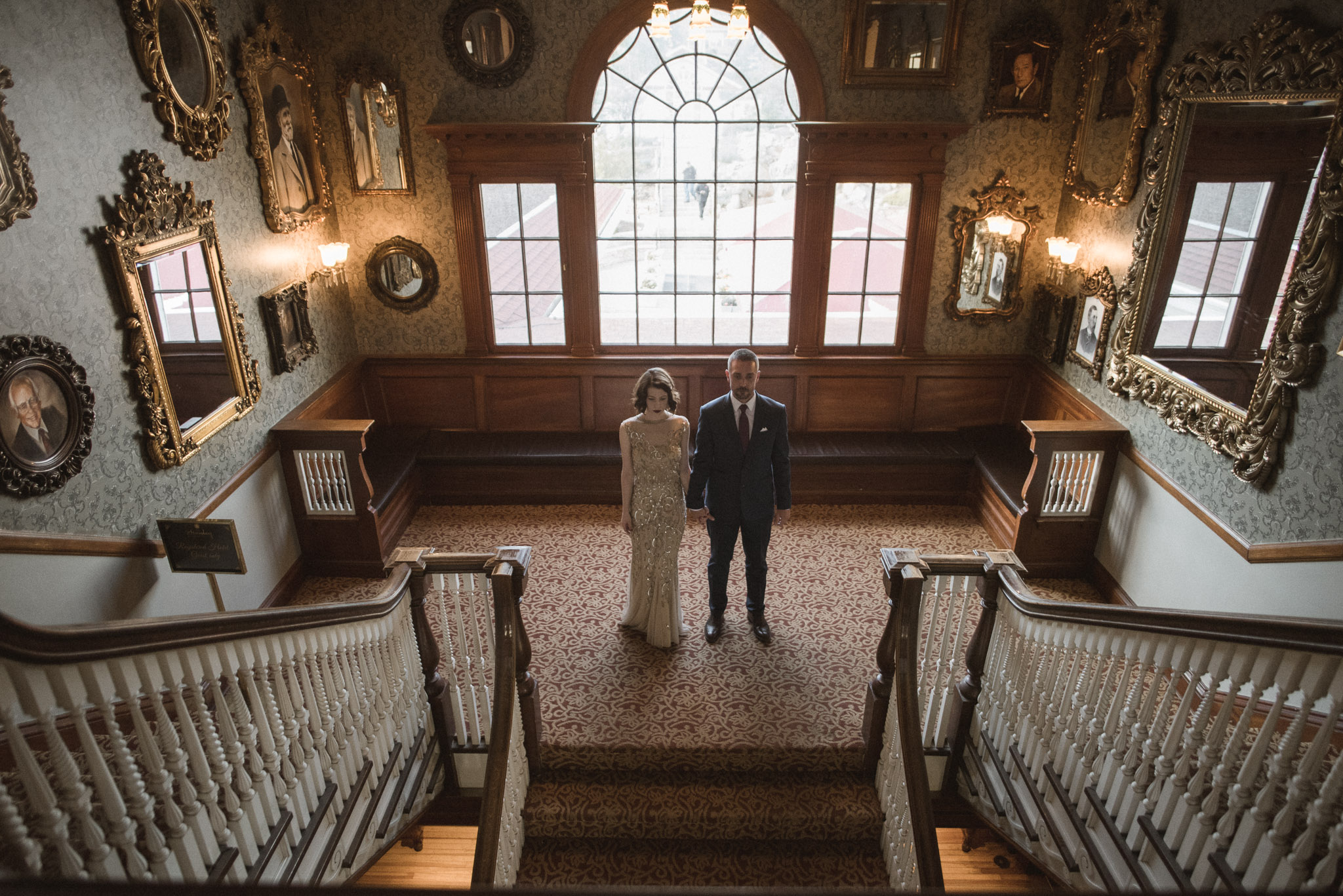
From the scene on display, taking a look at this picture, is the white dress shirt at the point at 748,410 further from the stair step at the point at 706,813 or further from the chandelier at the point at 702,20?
the chandelier at the point at 702,20

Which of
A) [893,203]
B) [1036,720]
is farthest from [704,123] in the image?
[1036,720]

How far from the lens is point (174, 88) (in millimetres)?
4211

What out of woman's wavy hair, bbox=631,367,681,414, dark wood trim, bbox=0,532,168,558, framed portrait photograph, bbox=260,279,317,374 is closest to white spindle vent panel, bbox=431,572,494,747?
woman's wavy hair, bbox=631,367,681,414

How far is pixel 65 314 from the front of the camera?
3441 millimetres

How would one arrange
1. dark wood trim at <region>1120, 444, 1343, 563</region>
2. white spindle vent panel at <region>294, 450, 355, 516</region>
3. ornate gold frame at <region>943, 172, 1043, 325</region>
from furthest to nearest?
ornate gold frame at <region>943, 172, 1043, 325</region>
white spindle vent panel at <region>294, 450, 355, 516</region>
dark wood trim at <region>1120, 444, 1343, 563</region>

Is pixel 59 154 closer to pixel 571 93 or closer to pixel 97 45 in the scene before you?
pixel 97 45

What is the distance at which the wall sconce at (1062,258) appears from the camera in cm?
586

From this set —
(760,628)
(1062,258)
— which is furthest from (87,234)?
(1062,258)

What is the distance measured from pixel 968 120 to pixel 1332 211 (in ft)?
10.2

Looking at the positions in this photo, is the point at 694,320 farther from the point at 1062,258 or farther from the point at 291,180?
the point at 291,180

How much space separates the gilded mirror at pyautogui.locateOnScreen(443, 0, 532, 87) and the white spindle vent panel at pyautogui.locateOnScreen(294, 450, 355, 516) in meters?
3.17

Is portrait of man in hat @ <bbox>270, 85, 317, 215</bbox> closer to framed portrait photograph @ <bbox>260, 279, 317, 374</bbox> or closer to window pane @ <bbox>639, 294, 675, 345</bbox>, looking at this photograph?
framed portrait photograph @ <bbox>260, 279, 317, 374</bbox>

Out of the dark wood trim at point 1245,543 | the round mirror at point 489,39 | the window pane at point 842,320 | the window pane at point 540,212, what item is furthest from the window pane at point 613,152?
the dark wood trim at point 1245,543

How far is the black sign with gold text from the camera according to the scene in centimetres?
380
